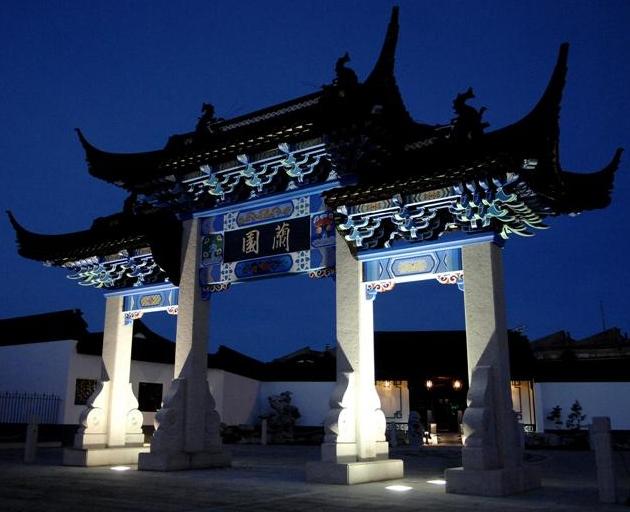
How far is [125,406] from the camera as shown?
14148mm

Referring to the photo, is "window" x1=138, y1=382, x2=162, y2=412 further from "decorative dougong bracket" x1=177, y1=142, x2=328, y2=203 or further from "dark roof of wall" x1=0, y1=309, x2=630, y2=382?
Answer: "decorative dougong bracket" x1=177, y1=142, x2=328, y2=203

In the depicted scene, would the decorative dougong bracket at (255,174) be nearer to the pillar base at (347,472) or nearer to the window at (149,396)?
the pillar base at (347,472)

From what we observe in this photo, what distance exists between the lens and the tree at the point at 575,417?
28.5 metres

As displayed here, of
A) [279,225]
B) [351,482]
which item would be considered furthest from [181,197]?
[351,482]

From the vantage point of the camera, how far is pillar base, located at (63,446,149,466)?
13.0 m

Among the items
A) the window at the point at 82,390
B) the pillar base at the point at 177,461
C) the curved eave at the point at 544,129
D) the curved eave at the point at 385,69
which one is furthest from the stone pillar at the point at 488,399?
the window at the point at 82,390

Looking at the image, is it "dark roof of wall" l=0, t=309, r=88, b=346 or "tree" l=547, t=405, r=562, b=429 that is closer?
"dark roof of wall" l=0, t=309, r=88, b=346

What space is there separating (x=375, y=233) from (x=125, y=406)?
7.26 meters

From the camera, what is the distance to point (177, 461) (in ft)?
38.6

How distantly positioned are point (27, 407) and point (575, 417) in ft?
75.8

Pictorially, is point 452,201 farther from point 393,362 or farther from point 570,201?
→ point 393,362

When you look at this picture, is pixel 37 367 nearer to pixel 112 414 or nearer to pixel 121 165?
pixel 112 414

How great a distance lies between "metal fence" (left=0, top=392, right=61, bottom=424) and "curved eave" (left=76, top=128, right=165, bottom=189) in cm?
1184

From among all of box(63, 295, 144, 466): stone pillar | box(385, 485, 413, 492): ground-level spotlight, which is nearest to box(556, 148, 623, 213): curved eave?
box(385, 485, 413, 492): ground-level spotlight
